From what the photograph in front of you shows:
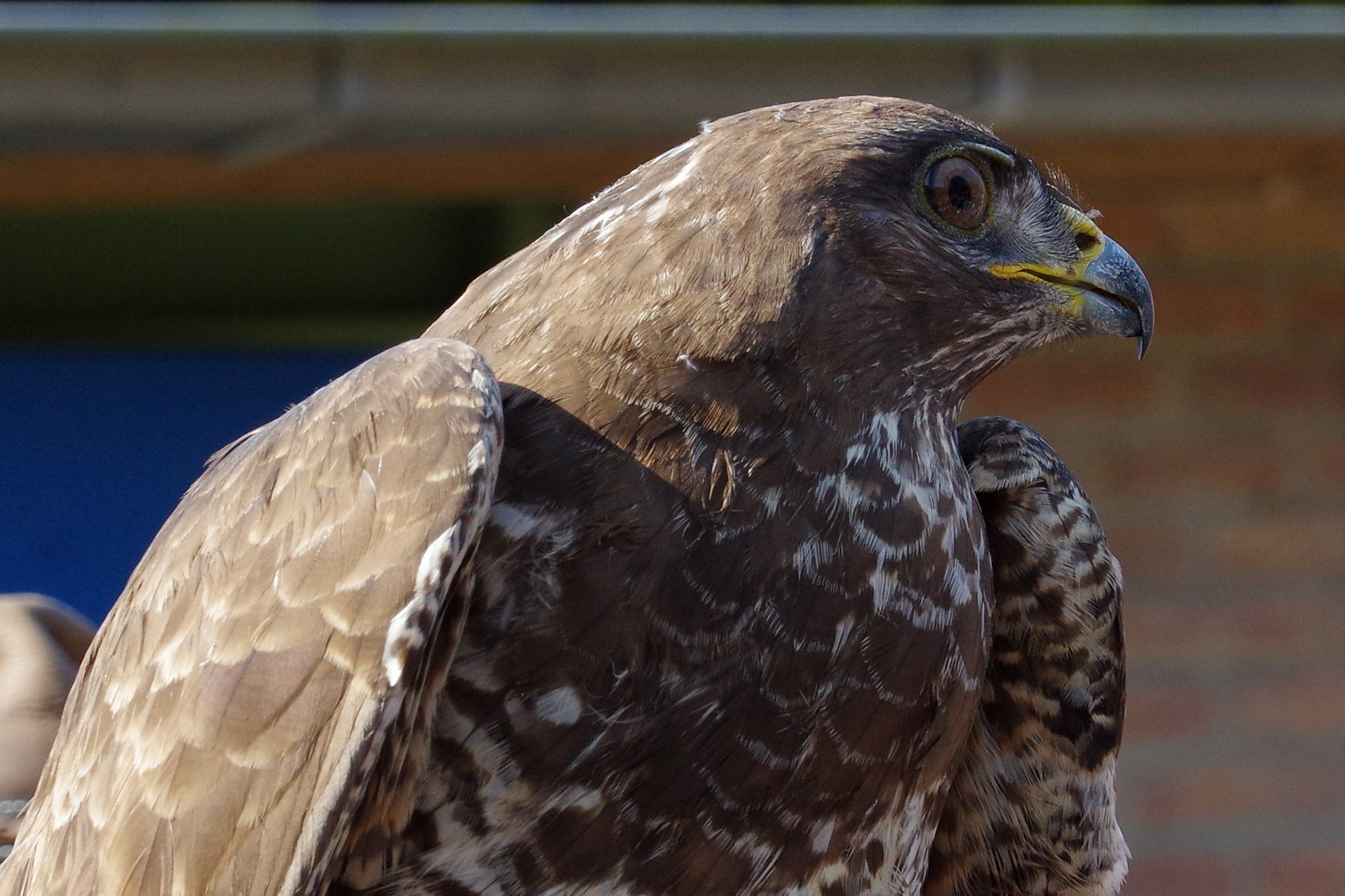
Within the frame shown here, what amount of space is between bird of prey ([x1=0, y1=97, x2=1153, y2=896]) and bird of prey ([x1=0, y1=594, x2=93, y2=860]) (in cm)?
12

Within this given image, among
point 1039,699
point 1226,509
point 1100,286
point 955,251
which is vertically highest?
point 955,251

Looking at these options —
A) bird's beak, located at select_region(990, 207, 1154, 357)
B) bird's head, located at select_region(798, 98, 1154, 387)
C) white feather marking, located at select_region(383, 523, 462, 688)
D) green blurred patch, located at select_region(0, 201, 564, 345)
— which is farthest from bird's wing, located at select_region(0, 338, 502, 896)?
green blurred patch, located at select_region(0, 201, 564, 345)

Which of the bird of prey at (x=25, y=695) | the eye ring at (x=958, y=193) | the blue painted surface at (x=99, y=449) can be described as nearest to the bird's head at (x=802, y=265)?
the eye ring at (x=958, y=193)

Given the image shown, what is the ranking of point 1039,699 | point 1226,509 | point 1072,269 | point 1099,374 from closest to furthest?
point 1072,269, point 1039,699, point 1099,374, point 1226,509

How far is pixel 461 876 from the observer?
223cm

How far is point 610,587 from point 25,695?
1046 millimetres

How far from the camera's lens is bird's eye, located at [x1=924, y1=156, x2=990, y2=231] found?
2.57 m

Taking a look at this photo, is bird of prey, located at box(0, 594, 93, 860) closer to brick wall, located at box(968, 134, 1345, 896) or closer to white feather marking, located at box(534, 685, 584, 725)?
white feather marking, located at box(534, 685, 584, 725)

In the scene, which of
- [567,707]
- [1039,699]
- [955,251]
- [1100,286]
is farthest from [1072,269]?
[567,707]

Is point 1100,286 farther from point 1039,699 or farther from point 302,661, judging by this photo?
point 302,661

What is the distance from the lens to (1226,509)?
5984 millimetres

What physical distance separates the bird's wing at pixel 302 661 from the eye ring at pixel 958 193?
30.3 inches

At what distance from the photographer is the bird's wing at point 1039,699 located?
287 cm

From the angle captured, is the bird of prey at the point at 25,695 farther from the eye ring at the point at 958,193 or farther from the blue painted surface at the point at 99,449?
the blue painted surface at the point at 99,449
